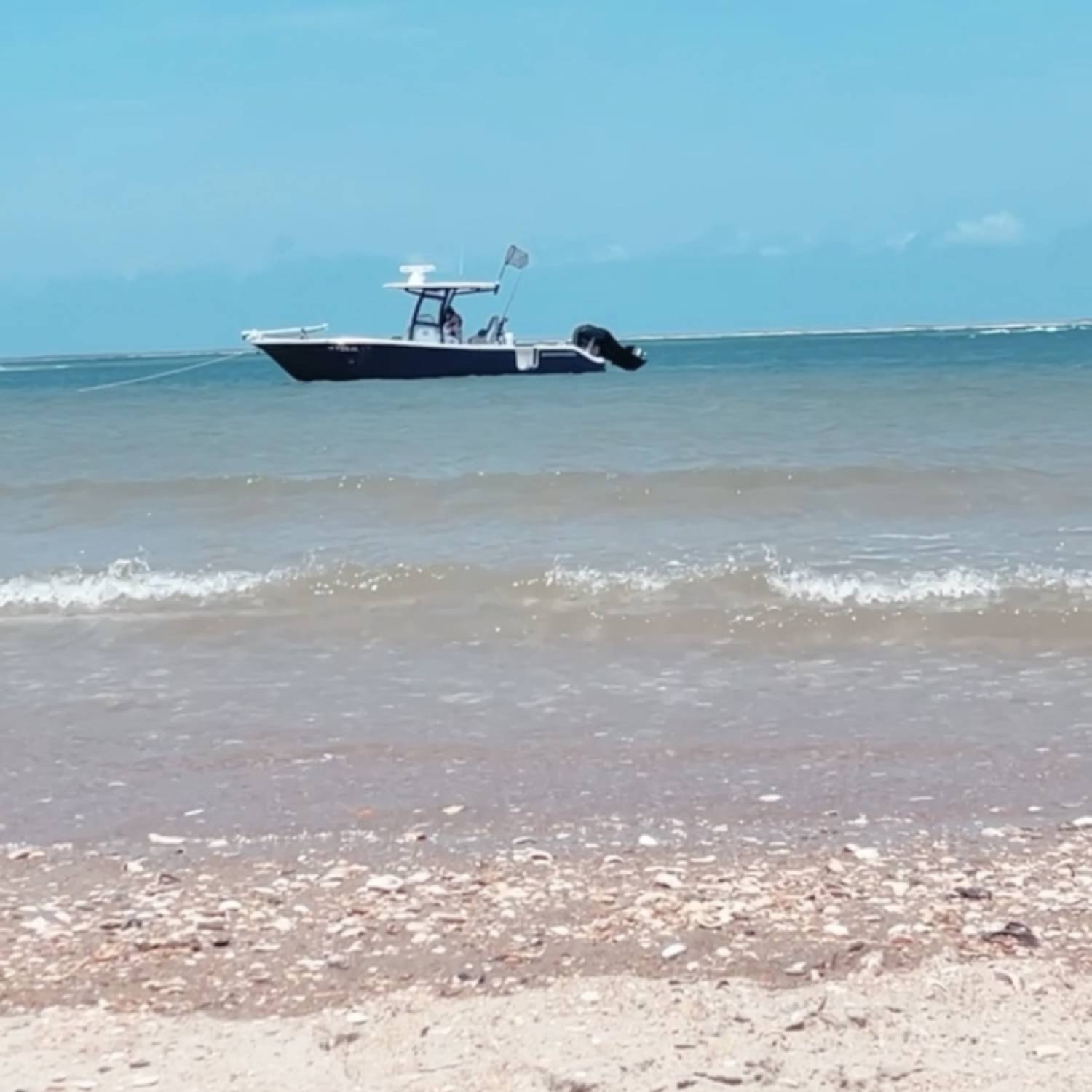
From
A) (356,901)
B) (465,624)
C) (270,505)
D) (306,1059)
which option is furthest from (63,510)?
(306,1059)

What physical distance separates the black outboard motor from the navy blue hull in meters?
3.12

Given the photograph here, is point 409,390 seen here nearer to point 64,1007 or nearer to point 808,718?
point 808,718

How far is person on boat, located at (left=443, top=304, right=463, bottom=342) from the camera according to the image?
4566 centimetres

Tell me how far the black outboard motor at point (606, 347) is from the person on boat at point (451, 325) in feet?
20.9

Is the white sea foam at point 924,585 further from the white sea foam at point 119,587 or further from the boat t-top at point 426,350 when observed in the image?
the boat t-top at point 426,350

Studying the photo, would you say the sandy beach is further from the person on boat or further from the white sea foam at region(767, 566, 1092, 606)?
the person on boat

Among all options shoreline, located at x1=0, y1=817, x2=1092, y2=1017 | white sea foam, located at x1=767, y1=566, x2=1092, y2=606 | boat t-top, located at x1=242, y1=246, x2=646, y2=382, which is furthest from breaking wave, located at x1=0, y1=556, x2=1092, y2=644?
boat t-top, located at x1=242, y1=246, x2=646, y2=382

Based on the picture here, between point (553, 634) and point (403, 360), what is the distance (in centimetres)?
3525

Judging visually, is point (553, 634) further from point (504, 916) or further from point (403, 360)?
point (403, 360)

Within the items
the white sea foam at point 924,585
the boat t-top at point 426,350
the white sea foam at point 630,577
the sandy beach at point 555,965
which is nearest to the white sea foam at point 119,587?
the white sea foam at point 630,577

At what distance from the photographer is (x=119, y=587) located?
1262 centimetres

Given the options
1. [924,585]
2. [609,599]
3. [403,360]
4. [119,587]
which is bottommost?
[119,587]

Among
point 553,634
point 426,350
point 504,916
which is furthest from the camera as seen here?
point 426,350

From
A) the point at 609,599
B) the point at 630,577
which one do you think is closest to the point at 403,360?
the point at 630,577
